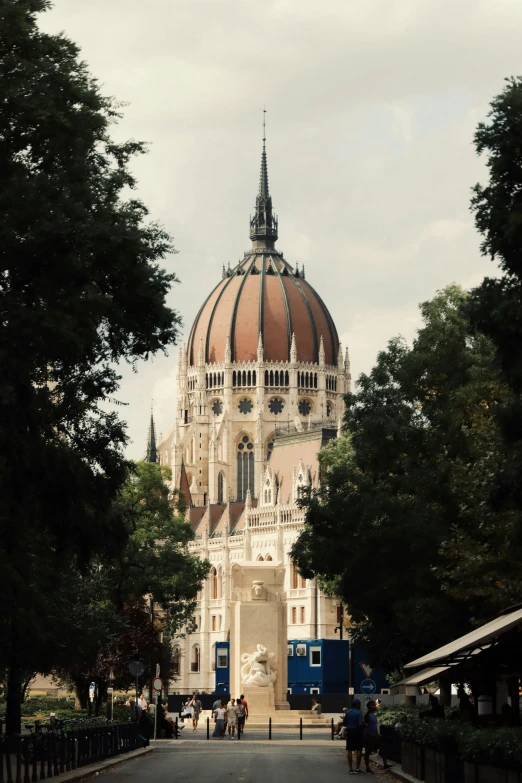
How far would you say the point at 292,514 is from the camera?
14988cm

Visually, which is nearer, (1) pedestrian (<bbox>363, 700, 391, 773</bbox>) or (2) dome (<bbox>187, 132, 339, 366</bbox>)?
(1) pedestrian (<bbox>363, 700, 391, 773</bbox>)

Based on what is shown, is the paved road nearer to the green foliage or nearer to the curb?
the curb

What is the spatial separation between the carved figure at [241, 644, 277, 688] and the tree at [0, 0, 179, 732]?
105 ft

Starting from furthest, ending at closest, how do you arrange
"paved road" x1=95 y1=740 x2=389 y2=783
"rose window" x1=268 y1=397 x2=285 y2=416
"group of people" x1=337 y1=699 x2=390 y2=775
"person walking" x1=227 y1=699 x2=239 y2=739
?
"rose window" x1=268 y1=397 x2=285 y2=416, "person walking" x1=227 y1=699 x2=239 y2=739, "group of people" x1=337 y1=699 x2=390 y2=775, "paved road" x1=95 y1=740 x2=389 y2=783

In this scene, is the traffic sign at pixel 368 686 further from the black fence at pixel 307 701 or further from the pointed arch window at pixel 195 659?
the pointed arch window at pixel 195 659

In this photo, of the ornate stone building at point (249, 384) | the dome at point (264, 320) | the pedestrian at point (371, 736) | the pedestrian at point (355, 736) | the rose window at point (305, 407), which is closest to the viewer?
the pedestrian at point (355, 736)

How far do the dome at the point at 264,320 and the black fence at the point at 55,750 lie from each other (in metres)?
145

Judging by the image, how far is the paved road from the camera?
99.2 feet

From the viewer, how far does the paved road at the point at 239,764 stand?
30.2 metres

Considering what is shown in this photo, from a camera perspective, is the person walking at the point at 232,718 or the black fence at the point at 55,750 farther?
the person walking at the point at 232,718

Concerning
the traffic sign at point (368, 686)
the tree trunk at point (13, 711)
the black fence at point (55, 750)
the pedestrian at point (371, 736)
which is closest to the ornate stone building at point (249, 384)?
the traffic sign at point (368, 686)

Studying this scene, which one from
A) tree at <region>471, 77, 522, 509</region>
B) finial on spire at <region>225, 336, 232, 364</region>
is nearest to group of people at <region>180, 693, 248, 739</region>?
tree at <region>471, 77, 522, 509</region>

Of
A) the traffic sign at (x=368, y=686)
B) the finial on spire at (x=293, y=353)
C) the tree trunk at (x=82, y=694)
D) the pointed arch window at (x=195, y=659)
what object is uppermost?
the finial on spire at (x=293, y=353)

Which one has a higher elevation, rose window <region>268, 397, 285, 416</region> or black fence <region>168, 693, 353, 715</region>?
rose window <region>268, 397, 285, 416</region>
